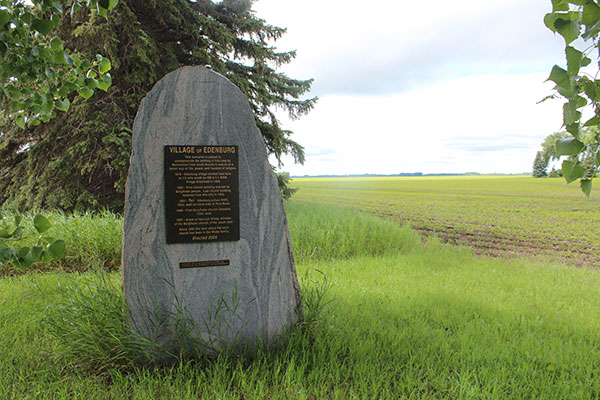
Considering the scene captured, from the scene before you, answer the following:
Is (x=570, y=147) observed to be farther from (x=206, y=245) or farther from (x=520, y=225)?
(x=520, y=225)

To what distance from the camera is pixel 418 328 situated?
11.0 ft

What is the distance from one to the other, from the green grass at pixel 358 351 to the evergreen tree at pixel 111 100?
319 cm

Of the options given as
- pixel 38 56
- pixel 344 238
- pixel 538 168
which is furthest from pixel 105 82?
pixel 538 168

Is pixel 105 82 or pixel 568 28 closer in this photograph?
pixel 568 28

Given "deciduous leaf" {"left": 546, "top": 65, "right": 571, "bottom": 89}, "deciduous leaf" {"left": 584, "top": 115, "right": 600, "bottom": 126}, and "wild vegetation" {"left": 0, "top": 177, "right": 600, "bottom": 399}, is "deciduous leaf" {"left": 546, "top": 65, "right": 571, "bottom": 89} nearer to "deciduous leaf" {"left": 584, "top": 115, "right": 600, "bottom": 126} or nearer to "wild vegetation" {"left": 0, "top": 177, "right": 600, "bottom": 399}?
"deciduous leaf" {"left": 584, "top": 115, "right": 600, "bottom": 126}

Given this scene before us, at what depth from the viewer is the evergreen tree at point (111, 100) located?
689 cm

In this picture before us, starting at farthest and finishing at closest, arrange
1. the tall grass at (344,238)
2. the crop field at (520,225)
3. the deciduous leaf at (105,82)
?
the crop field at (520,225), the tall grass at (344,238), the deciduous leaf at (105,82)

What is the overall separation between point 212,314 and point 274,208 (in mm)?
1017

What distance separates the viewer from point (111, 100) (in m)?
7.63

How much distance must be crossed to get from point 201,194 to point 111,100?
6.07 m

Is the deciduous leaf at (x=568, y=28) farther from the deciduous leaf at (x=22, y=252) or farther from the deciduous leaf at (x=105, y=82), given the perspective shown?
the deciduous leaf at (x=105, y=82)

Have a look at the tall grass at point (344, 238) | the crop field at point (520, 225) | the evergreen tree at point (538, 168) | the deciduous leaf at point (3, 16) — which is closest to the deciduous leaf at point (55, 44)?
the deciduous leaf at point (3, 16)

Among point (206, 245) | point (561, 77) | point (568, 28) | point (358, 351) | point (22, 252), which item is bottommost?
point (358, 351)

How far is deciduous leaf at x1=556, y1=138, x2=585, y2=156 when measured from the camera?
1092 millimetres
